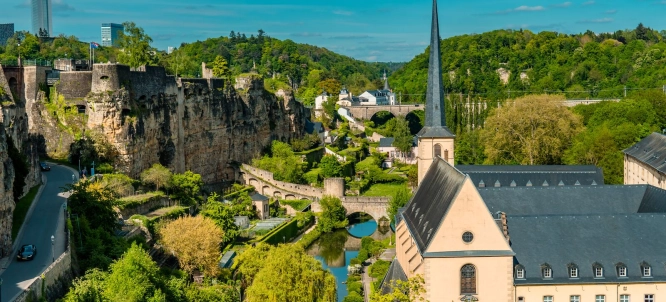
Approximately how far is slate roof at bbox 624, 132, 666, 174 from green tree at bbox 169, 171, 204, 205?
33551mm

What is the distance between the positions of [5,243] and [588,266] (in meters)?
23.9

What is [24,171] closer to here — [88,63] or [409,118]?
[88,63]

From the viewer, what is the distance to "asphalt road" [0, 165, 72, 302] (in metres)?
27.3

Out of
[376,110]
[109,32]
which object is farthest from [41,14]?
[376,110]

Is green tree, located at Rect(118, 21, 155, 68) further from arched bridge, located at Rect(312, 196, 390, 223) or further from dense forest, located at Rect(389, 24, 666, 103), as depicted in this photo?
dense forest, located at Rect(389, 24, 666, 103)

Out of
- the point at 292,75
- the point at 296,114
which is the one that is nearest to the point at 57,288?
the point at 296,114

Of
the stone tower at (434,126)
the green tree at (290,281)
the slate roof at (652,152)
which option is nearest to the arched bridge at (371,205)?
the slate roof at (652,152)

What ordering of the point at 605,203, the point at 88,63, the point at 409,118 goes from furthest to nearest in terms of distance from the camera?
the point at 409,118 < the point at 88,63 < the point at 605,203

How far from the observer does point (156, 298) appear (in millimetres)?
29359

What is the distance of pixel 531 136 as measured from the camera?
7606cm

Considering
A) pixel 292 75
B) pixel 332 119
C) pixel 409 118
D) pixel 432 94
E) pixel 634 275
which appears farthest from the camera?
pixel 292 75

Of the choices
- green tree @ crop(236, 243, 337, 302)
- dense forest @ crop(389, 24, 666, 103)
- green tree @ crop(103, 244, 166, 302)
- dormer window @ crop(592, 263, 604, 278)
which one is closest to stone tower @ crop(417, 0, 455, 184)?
green tree @ crop(236, 243, 337, 302)

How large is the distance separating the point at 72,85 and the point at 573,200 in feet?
117

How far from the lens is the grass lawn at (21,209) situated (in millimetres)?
34619
